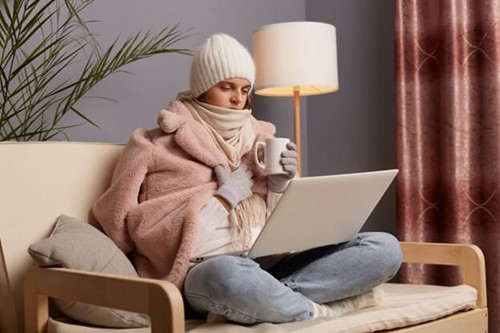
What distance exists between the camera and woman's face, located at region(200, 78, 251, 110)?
1.91 meters

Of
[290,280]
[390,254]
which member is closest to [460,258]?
[390,254]

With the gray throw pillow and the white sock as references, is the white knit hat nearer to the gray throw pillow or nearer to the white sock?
the gray throw pillow

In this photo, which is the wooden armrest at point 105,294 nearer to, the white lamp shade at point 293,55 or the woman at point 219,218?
the woman at point 219,218

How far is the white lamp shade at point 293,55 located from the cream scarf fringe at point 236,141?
0.56 metres

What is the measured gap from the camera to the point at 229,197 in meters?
1.75

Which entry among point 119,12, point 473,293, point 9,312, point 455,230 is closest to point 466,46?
point 455,230

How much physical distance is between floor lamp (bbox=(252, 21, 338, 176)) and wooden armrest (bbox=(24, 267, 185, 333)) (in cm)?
117

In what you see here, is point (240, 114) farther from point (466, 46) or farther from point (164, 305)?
point (466, 46)

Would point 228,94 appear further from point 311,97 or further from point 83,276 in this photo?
point 311,97

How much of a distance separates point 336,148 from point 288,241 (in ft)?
5.21

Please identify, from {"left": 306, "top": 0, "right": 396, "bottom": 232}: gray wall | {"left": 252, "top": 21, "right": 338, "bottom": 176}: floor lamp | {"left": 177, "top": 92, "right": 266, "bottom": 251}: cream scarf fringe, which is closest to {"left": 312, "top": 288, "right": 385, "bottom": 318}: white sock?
{"left": 177, "top": 92, "right": 266, "bottom": 251}: cream scarf fringe

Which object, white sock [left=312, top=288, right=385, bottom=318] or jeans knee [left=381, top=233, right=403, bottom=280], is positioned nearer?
white sock [left=312, top=288, right=385, bottom=318]

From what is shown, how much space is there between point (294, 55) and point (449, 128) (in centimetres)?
63

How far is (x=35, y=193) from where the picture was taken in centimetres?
171
